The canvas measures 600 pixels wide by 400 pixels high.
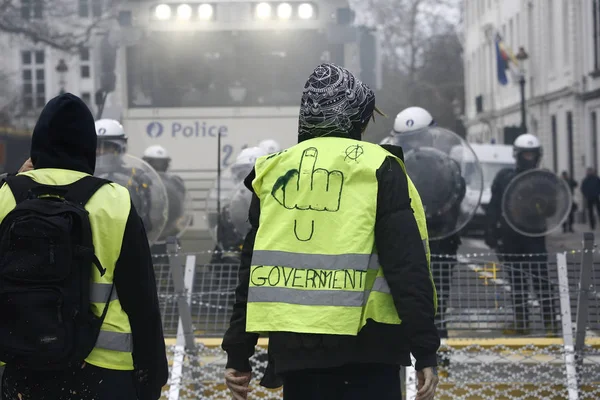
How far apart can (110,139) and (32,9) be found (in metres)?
26.6

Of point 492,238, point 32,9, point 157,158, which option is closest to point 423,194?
point 492,238

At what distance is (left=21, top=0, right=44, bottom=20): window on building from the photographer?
33000 millimetres

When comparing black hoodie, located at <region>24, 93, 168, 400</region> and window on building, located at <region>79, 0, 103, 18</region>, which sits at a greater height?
window on building, located at <region>79, 0, 103, 18</region>

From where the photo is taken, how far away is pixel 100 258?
3574 millimetres

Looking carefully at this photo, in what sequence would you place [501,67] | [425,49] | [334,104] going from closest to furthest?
[334,104]
[501,67]
[425,49]

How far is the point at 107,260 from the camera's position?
3592 millimetres

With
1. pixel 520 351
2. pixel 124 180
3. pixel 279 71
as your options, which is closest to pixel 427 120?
pixel 124 180

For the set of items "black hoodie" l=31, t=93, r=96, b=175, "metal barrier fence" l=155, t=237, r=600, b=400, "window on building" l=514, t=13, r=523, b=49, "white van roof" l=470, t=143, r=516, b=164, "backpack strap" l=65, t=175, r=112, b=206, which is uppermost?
"window on building" l=514, t=13, r=523, b=49

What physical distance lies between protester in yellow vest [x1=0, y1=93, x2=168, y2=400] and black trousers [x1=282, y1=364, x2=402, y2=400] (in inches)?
18.2

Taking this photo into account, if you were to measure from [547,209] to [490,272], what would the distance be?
14.9 ft

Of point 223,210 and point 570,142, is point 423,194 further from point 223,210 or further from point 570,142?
point 570,142

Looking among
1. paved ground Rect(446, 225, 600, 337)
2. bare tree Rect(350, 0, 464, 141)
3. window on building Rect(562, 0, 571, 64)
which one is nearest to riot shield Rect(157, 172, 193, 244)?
paved ground Rect(446, 225, 600, 337)

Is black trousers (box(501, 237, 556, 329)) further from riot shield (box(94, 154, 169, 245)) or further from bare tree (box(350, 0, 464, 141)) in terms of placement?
bare tree (box(350, 0, 464, 141))

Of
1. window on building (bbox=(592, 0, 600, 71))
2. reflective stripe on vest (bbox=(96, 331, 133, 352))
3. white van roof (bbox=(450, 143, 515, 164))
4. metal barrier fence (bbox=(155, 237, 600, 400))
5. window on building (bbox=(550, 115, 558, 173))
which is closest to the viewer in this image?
reflective stripe on vest (bbox=(96, 331, 133, 352))
